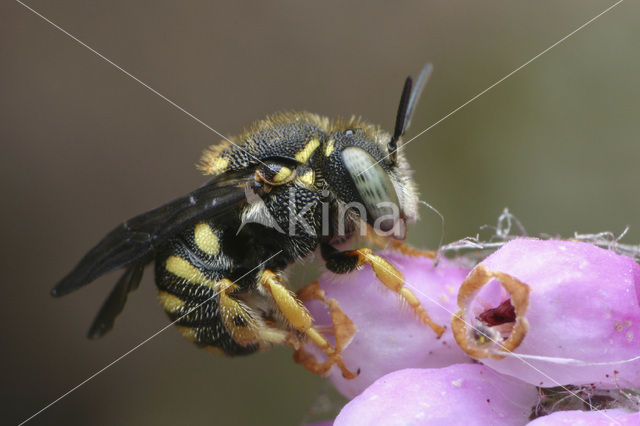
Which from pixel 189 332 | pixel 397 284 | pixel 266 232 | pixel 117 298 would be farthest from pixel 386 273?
pixel 117 298

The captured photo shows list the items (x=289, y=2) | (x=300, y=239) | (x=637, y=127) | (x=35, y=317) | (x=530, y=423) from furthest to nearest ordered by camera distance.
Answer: (x=289, y=2)
(x=35, y=317)
(x=637, y=127)
(x=300, y=239)
(x=530, y=423)

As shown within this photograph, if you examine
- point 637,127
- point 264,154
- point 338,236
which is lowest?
point 637,127

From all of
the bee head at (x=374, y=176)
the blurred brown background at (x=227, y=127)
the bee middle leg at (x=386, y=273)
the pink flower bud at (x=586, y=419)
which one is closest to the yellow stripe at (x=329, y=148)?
the bee head at (x=374, y=176)

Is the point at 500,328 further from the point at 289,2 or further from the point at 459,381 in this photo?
the point at 289,2

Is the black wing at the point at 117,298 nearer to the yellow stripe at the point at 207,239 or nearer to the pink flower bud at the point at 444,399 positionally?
the yellow stripe at the point at 207,239

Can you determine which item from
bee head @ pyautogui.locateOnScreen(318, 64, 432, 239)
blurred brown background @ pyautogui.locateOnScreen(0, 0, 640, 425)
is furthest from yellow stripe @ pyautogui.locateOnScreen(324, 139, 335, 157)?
blurred brown background @ pyautogui.locateOnScreen(0, 0, 640, 425)

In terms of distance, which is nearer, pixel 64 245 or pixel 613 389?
pixel 613 389

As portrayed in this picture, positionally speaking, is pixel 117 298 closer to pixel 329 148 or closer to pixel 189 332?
pixel 189 332

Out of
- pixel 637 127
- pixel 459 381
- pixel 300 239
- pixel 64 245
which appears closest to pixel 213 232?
pixel 300 239
